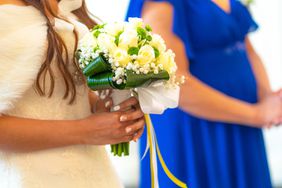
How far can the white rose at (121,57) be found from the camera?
4.54ft

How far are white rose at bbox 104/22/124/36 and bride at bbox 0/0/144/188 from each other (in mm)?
127

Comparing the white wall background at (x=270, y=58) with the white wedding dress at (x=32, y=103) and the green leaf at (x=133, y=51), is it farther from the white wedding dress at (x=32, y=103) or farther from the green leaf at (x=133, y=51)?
the green leaf at (x=133, y=51)

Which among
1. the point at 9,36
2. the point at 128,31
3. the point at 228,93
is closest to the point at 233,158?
the point at 228,93

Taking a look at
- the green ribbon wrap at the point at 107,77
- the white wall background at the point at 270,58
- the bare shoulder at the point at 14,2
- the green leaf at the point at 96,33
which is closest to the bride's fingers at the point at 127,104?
the green ribbon wrap at the point at 107,77

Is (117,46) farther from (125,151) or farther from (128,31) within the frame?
(125,151)

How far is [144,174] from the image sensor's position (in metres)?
2.22

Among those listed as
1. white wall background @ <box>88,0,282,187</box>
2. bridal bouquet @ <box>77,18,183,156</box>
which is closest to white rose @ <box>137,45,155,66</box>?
bridal bouquet @ <box>77,18,183,156</box>

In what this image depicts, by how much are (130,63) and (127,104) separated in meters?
0.18

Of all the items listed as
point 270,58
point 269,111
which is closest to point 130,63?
point 269,111

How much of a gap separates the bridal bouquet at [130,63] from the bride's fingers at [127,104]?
35 millimetres

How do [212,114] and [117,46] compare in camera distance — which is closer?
[117,46]

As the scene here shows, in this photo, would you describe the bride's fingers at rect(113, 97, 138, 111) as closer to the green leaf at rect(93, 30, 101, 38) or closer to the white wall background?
the green leaf at rect(93, 30, 101, 38)

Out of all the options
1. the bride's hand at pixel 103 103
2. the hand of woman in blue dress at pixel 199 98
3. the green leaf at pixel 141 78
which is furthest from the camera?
the hand of woman in blue dress at pixel 199 98

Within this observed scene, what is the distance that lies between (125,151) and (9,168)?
13.3 inches
